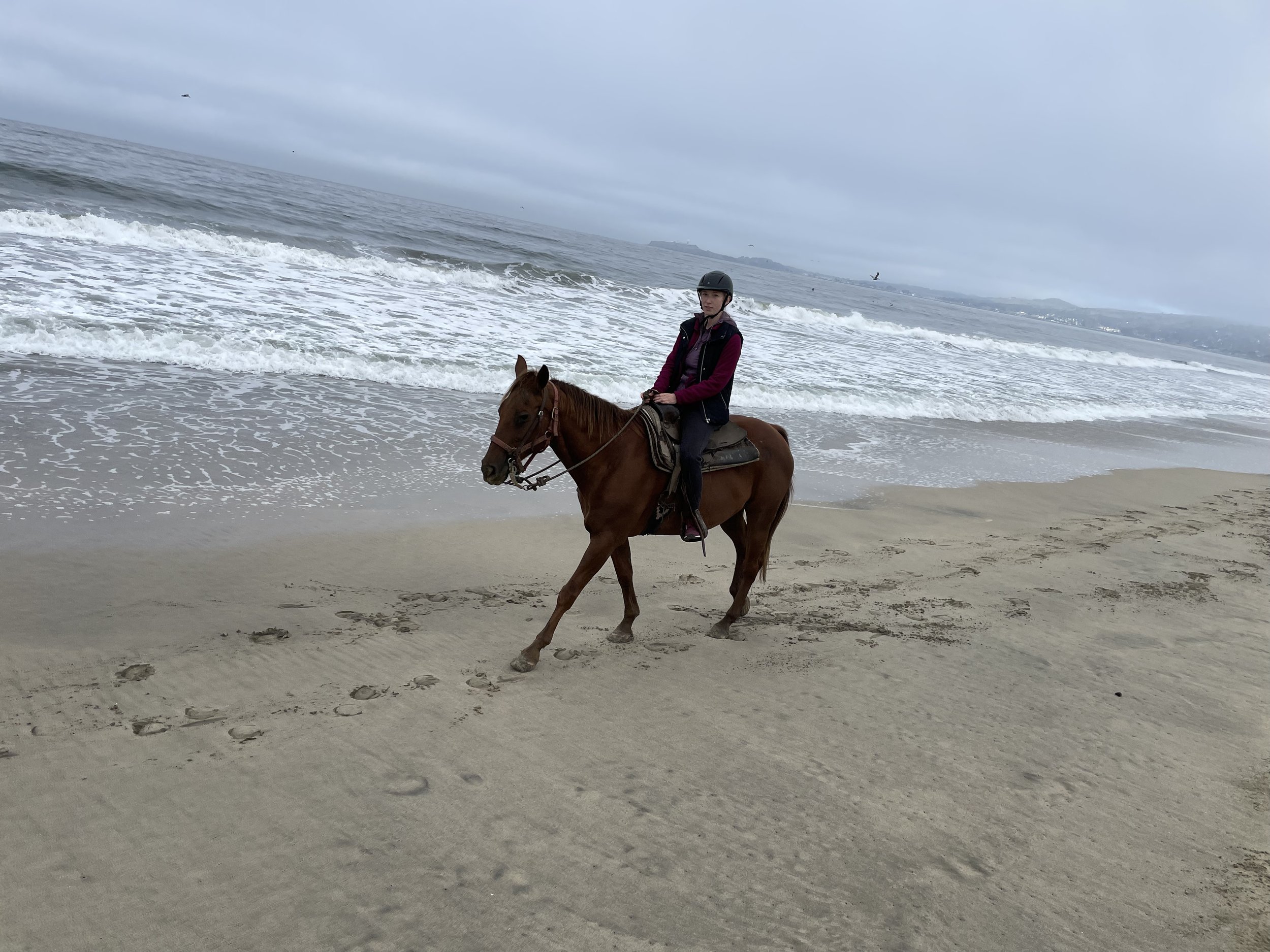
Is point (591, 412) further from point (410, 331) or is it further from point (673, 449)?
point (410, 331)

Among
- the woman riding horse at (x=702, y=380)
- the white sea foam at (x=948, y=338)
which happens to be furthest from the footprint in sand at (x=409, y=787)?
the white sea foam at (x=948, y=338)

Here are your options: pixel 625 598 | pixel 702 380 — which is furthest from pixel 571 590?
pixel 702 380

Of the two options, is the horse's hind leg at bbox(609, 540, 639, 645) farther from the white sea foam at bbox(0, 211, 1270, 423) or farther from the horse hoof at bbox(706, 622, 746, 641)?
the white sea foam at bbox(0, 211, 1270, 423)

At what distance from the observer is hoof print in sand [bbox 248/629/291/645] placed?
487 cm

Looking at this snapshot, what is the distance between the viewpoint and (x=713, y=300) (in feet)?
17.8

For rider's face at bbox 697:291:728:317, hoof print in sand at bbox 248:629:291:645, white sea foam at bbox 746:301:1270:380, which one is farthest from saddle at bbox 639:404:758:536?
white sea foam at bbox 746:301:1270:380

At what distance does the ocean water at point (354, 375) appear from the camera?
802 cm

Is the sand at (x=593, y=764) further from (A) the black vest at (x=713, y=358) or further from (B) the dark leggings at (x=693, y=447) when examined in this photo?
(A) the black vest at (x=713, y=358)

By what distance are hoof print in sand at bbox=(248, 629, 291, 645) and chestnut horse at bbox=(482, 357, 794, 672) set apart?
57.7 inches

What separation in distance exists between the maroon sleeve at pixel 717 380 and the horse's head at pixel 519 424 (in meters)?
1.04

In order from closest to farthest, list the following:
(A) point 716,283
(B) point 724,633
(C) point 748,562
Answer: (A) point 716,283
(B) point 724,633
(C) point 748,562

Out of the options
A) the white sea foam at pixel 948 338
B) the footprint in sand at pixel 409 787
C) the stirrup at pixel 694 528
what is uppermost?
the white sea foam at pixel 948 338

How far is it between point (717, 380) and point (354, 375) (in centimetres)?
892

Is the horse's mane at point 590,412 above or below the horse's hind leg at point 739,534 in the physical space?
above
